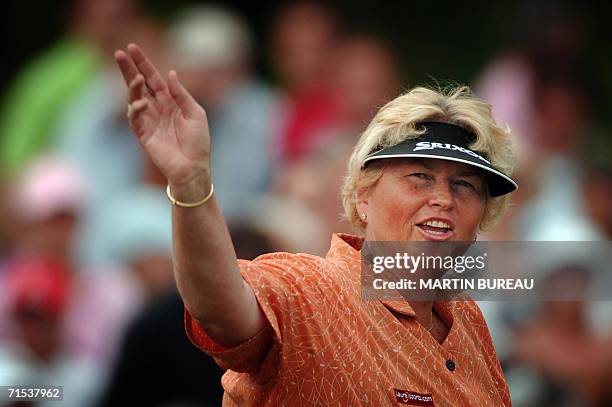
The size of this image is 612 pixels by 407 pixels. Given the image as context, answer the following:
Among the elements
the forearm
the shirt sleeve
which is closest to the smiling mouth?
the shirt sleeve

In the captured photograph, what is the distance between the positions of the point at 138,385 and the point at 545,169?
124 inches

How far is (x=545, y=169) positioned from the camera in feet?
24.8

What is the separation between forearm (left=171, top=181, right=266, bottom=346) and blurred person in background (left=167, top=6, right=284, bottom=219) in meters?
4.36

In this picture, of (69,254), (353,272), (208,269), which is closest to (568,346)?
(69,254)

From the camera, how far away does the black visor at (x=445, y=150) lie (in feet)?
10.8

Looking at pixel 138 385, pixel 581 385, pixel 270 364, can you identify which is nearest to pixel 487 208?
pixel 270 364

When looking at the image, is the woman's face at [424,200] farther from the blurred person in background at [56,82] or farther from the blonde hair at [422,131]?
the blurred person in background at [56,82]

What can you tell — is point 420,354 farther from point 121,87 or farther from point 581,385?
point 121,87

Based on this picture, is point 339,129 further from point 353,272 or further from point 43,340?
point 353,272

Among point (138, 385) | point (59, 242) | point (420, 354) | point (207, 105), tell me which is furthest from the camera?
point (207, 105)

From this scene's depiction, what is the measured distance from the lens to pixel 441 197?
3.35m

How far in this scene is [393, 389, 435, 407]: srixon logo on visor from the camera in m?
3.11

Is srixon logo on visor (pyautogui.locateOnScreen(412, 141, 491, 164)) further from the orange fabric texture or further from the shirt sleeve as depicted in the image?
the shirt sleeve

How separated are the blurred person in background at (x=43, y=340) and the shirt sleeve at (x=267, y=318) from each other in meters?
2.68
